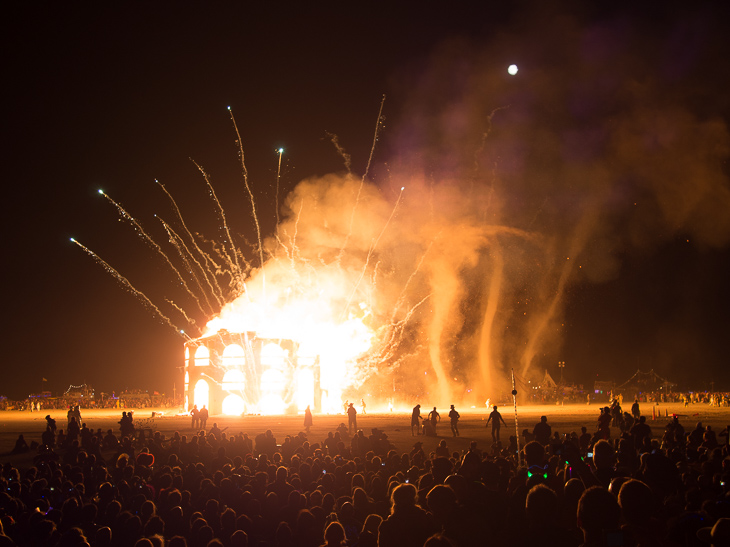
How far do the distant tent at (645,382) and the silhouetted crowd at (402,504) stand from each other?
6397cm

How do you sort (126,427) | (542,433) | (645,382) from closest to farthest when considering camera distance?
(542,433), (126,427), (645,382)

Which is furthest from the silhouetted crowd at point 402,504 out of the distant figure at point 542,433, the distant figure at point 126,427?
the distant figure at point 126,427

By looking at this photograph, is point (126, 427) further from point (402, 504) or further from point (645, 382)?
point (645, 382)

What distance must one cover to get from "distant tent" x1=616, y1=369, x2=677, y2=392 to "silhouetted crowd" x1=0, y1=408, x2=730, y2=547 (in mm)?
63969

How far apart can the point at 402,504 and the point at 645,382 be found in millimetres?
79561

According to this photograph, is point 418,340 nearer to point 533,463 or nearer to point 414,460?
point 414,460

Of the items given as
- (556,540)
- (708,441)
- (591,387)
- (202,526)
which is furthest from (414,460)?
(591,387)

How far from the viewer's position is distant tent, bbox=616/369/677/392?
70.9 meters

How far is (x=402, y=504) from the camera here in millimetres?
4398

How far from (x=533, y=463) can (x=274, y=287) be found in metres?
47.2

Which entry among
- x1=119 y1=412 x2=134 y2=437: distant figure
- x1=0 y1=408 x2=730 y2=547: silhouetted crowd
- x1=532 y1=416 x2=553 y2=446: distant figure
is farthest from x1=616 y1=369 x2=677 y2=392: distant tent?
x1=0 y1=408 x2=730 y2=547: silhouetted crowd

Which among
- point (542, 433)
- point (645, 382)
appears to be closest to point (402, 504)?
point (542, 433)

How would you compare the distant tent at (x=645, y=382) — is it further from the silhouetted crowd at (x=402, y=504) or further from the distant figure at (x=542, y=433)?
the silhouetted crowd at (x=402, y=504)

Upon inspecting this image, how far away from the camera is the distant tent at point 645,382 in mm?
70875
